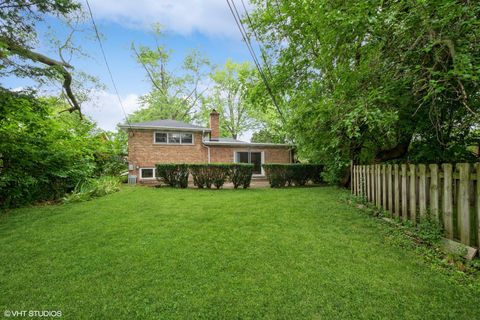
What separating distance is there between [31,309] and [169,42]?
2996 cm

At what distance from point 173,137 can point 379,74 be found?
12.8m

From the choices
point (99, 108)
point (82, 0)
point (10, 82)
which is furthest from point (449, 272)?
point (99, 108)

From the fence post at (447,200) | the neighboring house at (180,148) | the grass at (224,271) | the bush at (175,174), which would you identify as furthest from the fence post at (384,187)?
the neighboring house at (180,148)

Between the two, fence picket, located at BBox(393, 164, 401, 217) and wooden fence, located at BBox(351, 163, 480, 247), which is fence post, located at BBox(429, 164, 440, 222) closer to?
wooden fence, located at BBox(351, 163, 480, 247)

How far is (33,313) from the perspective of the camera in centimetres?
202

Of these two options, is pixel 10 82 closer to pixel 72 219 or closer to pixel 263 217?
pixel 72 219

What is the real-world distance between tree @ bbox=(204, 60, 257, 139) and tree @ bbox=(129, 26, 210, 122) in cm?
183

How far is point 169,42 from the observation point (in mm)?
26609

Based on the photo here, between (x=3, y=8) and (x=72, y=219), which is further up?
(x=3, y=8)

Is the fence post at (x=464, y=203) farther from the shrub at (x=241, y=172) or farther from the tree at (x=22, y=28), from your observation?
the tree at (x=22, y=28)

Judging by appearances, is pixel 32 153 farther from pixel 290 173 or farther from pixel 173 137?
pixel 290 173

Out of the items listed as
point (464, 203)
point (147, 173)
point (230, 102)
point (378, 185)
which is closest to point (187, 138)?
point (147, 173)

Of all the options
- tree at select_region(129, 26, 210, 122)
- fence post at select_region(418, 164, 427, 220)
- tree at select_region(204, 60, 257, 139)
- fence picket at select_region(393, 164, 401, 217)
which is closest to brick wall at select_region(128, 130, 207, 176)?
fence picket at select_region(393, 164, 401, 217)

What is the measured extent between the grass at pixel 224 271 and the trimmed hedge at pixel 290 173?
619 centimetres
